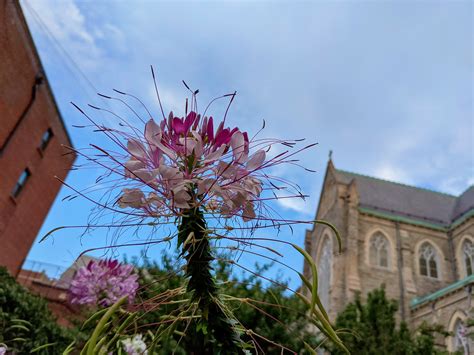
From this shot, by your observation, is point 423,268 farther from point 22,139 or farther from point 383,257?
point 22,139

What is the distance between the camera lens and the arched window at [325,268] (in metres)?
23.7

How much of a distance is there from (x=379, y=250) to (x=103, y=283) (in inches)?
920

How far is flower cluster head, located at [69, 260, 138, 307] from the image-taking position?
8.98 feet

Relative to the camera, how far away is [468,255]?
22953 millimetres

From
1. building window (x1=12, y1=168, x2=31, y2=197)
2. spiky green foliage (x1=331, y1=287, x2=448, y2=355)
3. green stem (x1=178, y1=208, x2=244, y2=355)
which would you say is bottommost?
green stem (x1=178, y1=208, x2=244, y2=355)

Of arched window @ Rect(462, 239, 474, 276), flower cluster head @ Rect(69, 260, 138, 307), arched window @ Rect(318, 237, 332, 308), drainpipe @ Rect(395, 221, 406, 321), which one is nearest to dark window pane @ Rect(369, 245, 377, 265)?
drainpipe @ Rect(395, 221, 406, 321)

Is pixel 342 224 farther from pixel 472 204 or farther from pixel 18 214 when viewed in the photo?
pixel 18 214

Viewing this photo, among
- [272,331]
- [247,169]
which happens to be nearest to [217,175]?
[247,169]

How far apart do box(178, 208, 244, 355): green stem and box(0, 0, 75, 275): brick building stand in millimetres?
13540

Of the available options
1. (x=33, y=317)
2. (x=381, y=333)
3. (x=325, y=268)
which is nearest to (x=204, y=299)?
(x=33, y=317)

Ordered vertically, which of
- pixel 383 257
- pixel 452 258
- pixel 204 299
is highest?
pixel 452 258

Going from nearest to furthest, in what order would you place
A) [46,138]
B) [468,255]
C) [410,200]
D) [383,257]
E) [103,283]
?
[103,283]
[46,138]
[468,255]
[383,257]
[410,200]

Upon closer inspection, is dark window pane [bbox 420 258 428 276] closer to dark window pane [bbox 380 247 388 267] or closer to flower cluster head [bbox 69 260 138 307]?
dark window pane [bbox 380 247 388 267]

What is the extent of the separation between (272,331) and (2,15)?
1223 cm
